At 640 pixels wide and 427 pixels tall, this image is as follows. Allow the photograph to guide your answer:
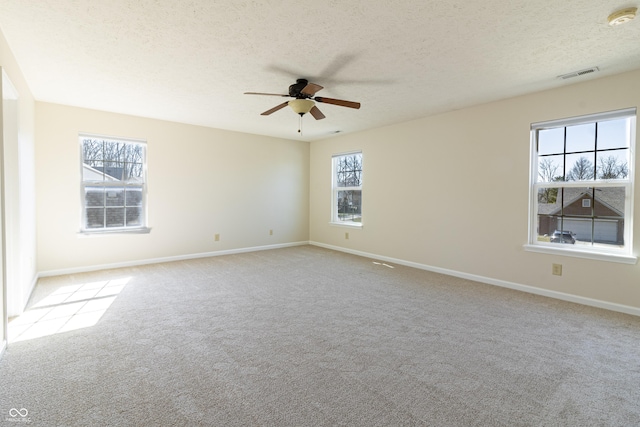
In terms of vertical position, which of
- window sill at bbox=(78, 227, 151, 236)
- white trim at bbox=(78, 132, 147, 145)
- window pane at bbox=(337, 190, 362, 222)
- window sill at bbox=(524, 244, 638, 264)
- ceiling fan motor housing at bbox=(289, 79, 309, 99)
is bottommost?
window sill at bbox=(524, 244, 638, 264)

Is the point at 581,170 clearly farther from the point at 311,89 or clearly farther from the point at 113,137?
the point at 113,137

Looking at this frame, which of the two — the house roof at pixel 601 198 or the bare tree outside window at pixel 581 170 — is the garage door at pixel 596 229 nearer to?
the house roof at pixel 601 198

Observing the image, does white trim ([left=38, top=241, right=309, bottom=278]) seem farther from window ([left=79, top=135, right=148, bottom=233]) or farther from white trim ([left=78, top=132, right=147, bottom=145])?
white trim ([left=78, top=132, right=147, bottom=145])

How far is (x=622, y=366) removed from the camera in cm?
217

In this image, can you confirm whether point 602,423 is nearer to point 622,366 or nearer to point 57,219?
point 622,366

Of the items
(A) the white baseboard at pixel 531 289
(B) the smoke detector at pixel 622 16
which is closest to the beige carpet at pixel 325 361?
(A) the white baseboard at pixel 531 289

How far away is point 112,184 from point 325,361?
4.52 metres

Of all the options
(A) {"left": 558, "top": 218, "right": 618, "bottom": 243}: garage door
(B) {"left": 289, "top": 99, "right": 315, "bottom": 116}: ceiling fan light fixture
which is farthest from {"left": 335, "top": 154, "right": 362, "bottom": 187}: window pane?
(A) {"left": 558, "top": 218, "right": 618, "bottom": 243}: garage door

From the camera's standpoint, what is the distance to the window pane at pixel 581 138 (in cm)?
344

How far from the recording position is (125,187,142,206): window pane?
16.6 ft

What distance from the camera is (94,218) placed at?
4773mm

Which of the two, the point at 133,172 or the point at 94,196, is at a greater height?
the point at 133,172

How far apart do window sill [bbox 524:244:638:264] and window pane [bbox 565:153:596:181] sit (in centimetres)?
83

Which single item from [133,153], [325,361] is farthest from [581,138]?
[133,153]
